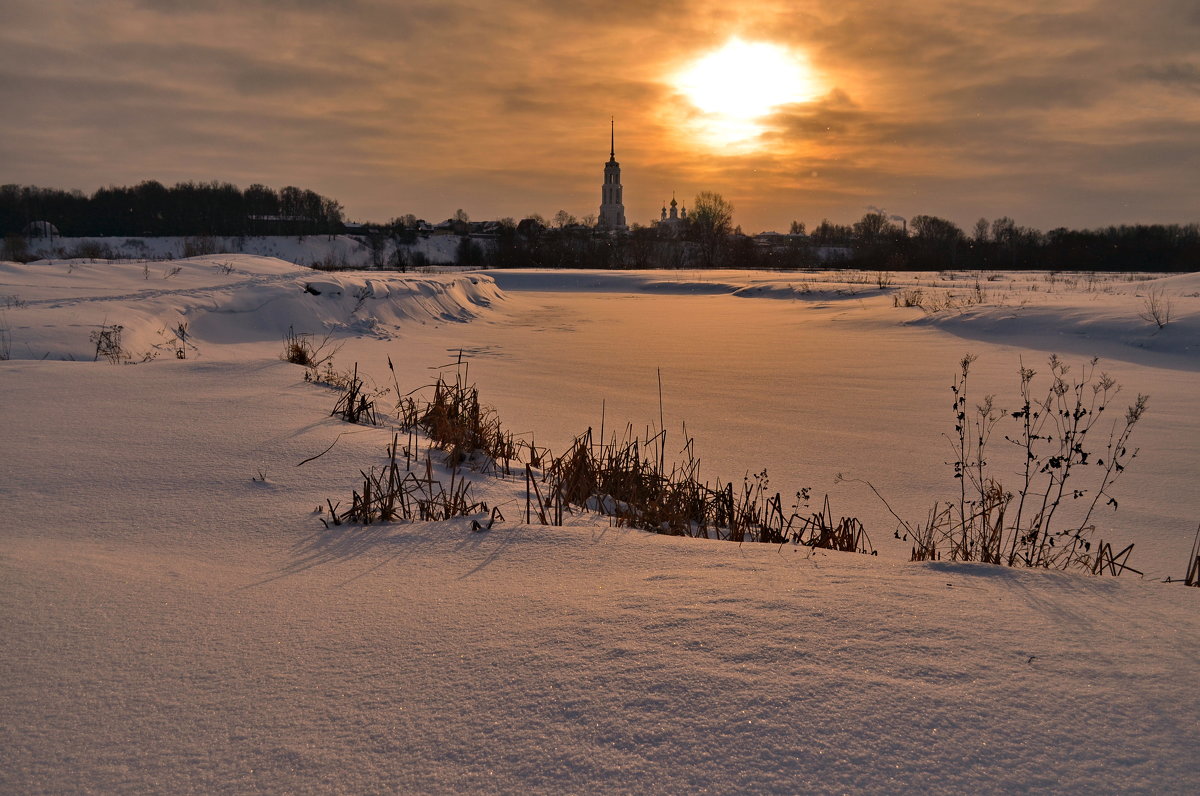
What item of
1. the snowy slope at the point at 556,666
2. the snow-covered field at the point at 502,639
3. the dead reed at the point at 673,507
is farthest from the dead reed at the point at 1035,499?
the snowy slope at the point at 556,666

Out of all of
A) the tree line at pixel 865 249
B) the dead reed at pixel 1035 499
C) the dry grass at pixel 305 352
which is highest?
the tree line at pixel 865 249

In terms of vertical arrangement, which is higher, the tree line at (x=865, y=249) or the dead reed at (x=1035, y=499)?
the tree line at (x=865, y=249)

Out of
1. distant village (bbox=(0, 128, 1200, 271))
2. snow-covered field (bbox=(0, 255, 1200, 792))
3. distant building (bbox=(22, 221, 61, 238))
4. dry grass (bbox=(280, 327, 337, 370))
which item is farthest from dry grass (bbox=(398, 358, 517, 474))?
distant building (bbox=(22, 221, 61, 238))

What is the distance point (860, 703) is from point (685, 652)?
1.19ft

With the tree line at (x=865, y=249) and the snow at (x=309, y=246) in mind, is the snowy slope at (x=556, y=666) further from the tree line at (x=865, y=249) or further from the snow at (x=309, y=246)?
the snow at (x=309, y=246)

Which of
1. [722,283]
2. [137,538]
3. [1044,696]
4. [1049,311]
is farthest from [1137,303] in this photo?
[722,283]

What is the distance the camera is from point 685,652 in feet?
4.87

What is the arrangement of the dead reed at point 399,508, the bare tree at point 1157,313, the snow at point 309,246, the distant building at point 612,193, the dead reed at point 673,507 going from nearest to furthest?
the dead reed at point 399,508 → the dead reed at point 673,507 → the bare tree at point 1157,313 → the snow at point 309,246 → the distant building at point 612,193

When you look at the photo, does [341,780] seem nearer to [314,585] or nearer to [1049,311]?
[314,585]

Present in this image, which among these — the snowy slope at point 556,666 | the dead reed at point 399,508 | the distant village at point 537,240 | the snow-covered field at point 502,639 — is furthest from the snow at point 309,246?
the snowy slope at point 556,666

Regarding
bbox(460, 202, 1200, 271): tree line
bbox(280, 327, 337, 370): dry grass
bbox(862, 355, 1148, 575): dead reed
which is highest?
bbox(460, 202, 1200, 271): tree line

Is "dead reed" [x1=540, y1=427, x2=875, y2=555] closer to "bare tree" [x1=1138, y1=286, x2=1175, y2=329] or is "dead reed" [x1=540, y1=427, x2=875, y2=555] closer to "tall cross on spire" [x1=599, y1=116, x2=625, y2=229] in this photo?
"bare tree" [x1=1138, y1=286, x2=1175, y2=329]

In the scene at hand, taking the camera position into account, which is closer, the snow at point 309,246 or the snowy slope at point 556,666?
the snowy slope at point 556,666

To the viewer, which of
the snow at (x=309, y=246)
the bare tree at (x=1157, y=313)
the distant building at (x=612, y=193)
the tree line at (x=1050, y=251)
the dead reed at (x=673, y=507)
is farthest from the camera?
the distant building at (x=612, y=193)
